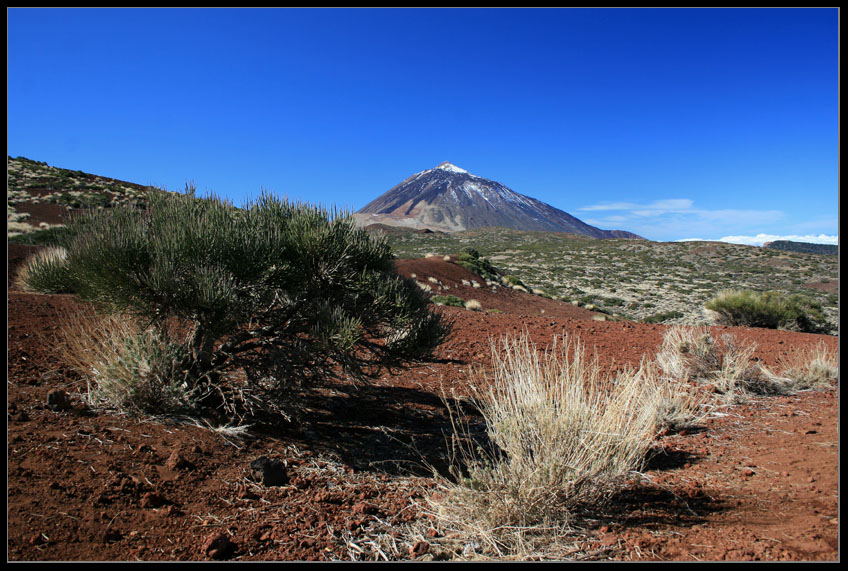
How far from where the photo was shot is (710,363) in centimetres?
691

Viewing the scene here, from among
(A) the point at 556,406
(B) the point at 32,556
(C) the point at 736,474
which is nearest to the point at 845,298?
(A) the point at 556,406

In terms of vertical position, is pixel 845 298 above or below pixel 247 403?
above

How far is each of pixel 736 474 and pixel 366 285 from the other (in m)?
3.38

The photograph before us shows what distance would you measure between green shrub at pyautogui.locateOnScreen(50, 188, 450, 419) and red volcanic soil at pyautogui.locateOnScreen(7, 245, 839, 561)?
69 centimetres

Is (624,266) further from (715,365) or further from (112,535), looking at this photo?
(112,535)

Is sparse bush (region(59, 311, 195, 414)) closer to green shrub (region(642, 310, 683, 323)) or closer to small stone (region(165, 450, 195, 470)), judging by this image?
small stone (region(165, 450, 195, 470))

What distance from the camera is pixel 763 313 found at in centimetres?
1384

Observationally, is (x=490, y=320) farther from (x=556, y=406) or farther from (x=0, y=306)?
(x=0, y=306)

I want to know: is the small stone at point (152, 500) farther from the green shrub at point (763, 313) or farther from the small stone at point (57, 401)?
the green shrub at point (763, 313)

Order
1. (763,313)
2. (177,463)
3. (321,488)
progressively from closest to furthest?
(177,463)
(321,488)
(763,313)

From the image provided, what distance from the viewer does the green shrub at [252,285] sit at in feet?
12.4

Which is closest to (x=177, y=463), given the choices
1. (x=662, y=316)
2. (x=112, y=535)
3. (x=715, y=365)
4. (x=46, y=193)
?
(x=112, y=535)

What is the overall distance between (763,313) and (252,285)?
590 inches

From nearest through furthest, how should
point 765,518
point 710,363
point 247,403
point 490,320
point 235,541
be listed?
point 235,541 < point 765,518 < point 247,403 < point 710,363 < point 490,320
